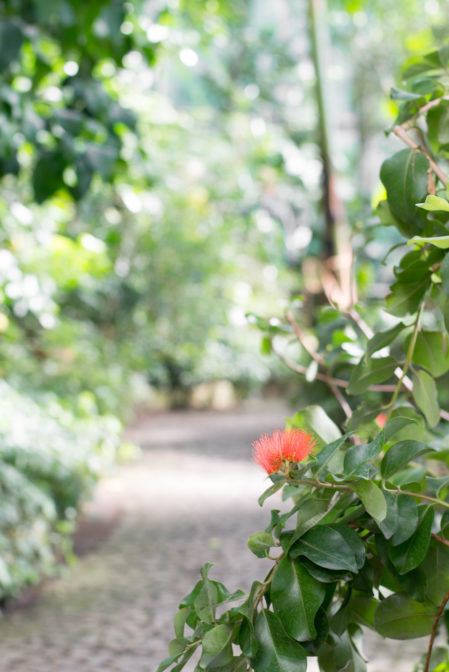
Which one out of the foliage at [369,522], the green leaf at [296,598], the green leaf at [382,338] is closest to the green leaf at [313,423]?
the foliage at [369,522]

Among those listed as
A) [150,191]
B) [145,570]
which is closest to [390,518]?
[145,570]

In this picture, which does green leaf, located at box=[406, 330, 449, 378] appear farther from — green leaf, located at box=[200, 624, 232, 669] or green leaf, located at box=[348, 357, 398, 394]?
green leaf, located at box=[200, 624, 232, 669]

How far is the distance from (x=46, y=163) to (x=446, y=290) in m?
1.84

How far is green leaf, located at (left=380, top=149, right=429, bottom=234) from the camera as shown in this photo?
0.89 metres

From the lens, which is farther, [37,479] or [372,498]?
[37,479]

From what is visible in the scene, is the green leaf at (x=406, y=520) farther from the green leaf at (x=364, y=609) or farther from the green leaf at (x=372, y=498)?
the green leaf at (x=364, y=609)

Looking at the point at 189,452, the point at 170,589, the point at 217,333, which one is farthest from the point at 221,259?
the point at 170,589

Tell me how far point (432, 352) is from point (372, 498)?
0.32 m

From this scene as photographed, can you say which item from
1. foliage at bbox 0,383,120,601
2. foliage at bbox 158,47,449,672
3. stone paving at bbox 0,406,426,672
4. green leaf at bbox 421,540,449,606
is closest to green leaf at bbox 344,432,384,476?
foliage at bbox 158,47,449,672

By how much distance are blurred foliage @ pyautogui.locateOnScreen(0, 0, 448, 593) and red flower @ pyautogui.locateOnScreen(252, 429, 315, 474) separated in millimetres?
613

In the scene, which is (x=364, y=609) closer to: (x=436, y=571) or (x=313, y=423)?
(x=436, y=571)

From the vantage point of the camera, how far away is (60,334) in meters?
5.33

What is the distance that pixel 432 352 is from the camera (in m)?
1.01

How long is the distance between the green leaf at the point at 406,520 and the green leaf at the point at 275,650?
15 cm
